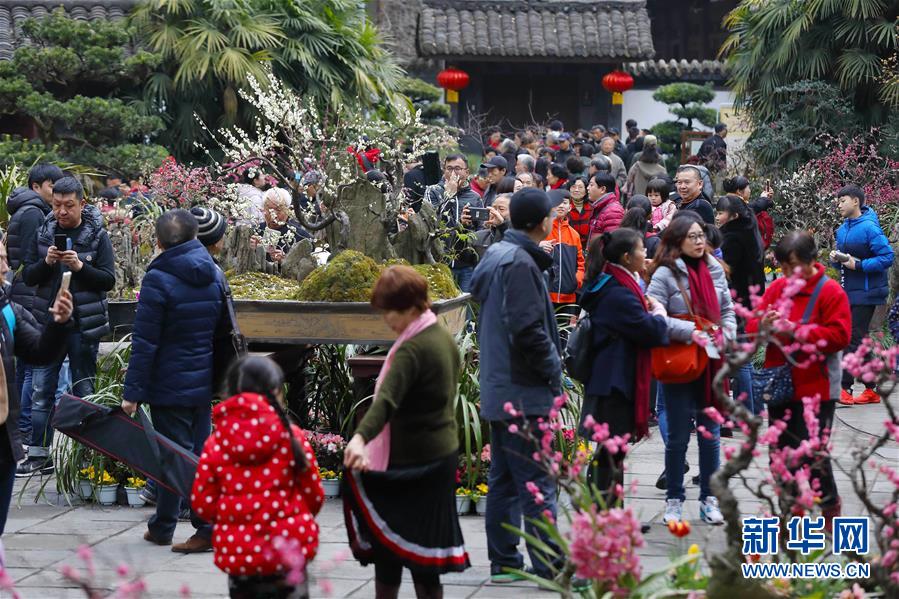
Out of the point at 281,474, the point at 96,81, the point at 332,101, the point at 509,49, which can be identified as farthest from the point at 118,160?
the point at 281,474

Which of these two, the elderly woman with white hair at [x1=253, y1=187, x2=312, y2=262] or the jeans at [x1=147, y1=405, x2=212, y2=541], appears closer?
the jeans at [x1=147, y1=405, x2=212, y2=541]

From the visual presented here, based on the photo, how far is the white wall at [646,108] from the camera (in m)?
24.7

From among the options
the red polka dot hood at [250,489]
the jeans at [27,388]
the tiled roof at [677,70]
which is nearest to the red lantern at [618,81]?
the tiled roof at [677,70]

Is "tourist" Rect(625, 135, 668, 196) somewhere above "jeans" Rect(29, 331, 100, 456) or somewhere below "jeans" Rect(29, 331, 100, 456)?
above

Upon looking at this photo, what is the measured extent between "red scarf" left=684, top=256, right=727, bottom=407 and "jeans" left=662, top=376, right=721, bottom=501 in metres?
0.04

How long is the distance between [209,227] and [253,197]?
4.54 m

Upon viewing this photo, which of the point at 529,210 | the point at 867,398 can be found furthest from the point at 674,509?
the point at 867,398

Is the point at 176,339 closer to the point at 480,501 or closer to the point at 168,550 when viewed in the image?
the point at 168,550

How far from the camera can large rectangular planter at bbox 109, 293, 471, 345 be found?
25.5 feet

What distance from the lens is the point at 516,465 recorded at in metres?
5.95

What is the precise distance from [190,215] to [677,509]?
118 inches

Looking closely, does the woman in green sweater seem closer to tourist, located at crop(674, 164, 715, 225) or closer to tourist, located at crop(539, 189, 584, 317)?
tourist, located at crop(674, 164, 715, 225)

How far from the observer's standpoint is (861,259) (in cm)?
1020

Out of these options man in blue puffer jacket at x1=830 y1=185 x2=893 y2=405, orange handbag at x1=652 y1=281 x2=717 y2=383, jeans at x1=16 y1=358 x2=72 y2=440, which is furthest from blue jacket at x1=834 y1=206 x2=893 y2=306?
jeans at x1=16 y1=358 x2=72 y2=440
